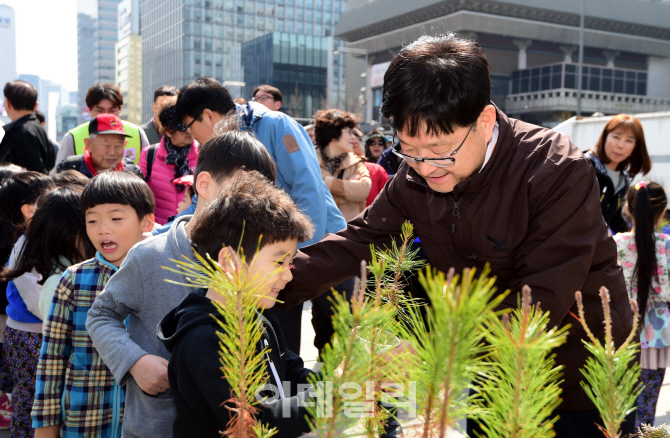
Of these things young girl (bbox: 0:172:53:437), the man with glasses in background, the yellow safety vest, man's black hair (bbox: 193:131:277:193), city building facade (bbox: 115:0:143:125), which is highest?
city building facade (bbox: 115:0:143:125)

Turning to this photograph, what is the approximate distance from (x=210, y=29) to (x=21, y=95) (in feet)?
286

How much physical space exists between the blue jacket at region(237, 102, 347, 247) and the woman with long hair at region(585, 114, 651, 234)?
249 centimetres

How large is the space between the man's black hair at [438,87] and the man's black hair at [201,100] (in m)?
1.62

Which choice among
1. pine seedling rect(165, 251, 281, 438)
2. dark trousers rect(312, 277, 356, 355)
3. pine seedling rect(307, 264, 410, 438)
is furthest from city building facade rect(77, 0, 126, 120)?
pine seedling rect(307, 264, 410, 438)

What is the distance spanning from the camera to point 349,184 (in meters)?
4.56

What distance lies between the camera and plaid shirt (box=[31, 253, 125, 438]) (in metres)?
2.15

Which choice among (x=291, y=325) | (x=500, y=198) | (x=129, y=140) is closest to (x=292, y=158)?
(x=291, y=325)

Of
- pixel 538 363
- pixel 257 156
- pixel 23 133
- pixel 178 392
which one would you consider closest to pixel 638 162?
pixel 257 156

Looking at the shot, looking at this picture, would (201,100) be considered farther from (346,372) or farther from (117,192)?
(346,372)

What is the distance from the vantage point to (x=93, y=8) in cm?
12838

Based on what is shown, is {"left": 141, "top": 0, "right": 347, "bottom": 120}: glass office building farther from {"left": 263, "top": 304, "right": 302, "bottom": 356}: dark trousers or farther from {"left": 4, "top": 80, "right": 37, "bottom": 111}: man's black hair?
{"left": 263, "top": 304, "right": 302, "bottom": 356}: dark trousers

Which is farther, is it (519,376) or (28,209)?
(28,209)

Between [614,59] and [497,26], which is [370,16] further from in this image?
[614,59]

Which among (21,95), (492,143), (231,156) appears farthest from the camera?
(21,95)
